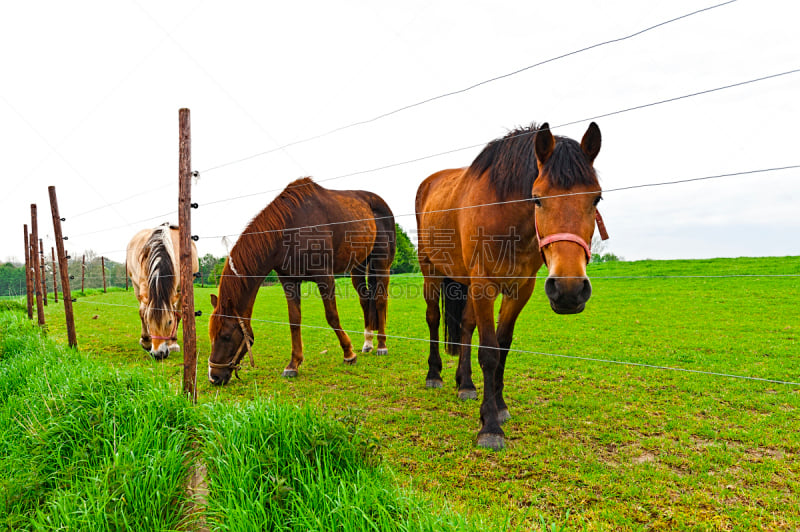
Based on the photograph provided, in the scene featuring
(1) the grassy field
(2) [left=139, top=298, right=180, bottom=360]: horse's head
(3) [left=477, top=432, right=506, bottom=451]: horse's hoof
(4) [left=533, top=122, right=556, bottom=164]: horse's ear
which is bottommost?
(1) the grassy field

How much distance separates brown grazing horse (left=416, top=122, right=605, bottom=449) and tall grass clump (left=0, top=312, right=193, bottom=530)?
214 centimetres

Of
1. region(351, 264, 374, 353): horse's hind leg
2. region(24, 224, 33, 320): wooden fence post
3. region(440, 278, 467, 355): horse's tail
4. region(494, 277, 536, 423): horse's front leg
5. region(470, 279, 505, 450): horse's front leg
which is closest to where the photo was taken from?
region(470, 279, 505, 450): horse's front leg

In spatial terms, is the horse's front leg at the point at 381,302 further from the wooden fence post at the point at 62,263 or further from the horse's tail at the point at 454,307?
the wooden fence post at the point at 62,263

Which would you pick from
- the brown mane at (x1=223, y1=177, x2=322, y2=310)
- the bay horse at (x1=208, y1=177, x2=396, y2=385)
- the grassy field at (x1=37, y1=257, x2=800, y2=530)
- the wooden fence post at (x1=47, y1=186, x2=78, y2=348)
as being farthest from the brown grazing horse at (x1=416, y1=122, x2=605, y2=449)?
the wooden fence post at (x1=47, y1=186, x2=78, y2=348)

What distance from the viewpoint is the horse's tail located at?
4.76 metres

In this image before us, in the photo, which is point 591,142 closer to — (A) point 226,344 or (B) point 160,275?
(A) point 226,344

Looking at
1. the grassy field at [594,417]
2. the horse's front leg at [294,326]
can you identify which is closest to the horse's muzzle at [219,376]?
the grassy field at [594,417]

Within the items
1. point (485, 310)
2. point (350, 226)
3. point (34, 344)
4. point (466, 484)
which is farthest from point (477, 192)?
point (34, 344)

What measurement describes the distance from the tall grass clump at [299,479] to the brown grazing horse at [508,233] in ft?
4.23

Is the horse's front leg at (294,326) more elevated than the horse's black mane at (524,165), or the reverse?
the horse's black mane at (524,165)

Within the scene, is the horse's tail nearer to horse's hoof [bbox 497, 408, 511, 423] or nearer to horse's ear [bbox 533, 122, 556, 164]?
horse's hoof [bbox 497, 408, 511, 423]

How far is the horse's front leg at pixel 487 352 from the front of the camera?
2.94 metres

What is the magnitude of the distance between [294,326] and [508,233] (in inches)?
134

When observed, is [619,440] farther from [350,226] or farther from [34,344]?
[34,344]
